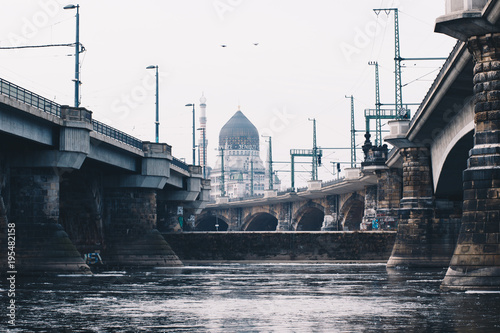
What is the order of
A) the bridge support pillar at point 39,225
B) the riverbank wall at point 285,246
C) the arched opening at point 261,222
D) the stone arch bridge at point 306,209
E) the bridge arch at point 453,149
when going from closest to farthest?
1. the bridge arch at point 453,149
2. the bridge support pillar at point 39,225
3. the riverbank wall at point 285,246
4. the stone arch bridge at point 306,209
5. the arched opening at point 261,222

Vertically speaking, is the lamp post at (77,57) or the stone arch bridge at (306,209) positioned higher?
the lamp post at (77,57)

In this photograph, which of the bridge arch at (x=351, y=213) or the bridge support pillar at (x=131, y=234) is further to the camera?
the bridge arch at (x=351, y=213)

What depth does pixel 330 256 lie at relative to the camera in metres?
78.4

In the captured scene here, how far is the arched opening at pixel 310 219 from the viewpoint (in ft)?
473

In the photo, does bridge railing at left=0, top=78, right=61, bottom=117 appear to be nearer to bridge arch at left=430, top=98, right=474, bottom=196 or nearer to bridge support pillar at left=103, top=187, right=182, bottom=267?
bridge support pillar at left=103, top=187, right=182, bottom=267

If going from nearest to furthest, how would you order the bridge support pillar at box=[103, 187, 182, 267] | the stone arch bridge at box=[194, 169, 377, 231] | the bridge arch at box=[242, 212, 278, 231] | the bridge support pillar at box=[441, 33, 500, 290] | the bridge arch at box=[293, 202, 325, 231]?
the bridge support pillar at box=[441, 33, 500, 290] → the bridge support pillar at box=[103, 187, 182, 267] → the stone arch bridge at box=[194, 169, 377, 231] → the bridge arch at box=[293, 202, 325, 231] → the bridge arch at box=[242, 212, 278, 231]

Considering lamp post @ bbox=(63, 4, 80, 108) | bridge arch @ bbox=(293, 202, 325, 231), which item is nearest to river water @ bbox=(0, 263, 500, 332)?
lamp post @ bbox=(63, 4, 80, 108)

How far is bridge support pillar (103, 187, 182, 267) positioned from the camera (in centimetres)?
6856

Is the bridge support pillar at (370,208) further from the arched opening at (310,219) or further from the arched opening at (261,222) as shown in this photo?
the arched opening at (261,222)

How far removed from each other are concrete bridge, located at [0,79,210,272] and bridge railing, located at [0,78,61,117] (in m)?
0.05

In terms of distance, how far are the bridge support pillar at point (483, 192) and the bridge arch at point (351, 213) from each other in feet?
277

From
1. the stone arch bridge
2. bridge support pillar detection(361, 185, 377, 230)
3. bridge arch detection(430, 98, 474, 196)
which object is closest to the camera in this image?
bridge arch detection(430, 98, 474, 196)

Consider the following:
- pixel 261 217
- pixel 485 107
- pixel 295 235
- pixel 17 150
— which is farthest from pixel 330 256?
pixel 261 217

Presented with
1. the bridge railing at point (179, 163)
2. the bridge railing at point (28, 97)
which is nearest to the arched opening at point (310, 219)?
the bridge railing at point (179, 163)
